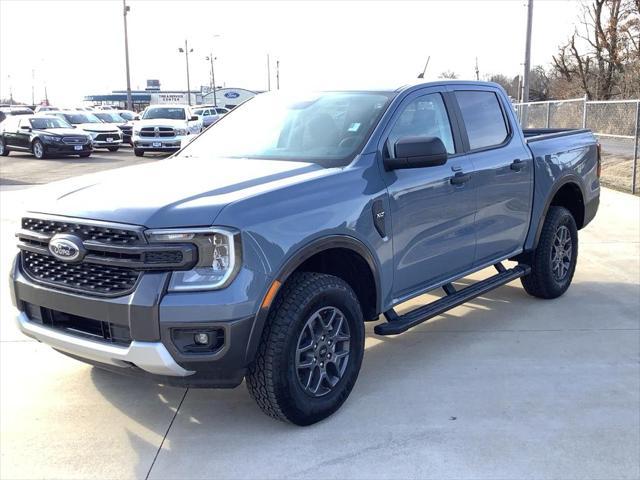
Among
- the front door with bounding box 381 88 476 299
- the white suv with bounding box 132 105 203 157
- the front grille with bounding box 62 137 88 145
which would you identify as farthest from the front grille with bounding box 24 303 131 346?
the front grille with bounding box 62 137 88 145

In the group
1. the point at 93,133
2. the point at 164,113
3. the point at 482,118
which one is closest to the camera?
the point at 482,118

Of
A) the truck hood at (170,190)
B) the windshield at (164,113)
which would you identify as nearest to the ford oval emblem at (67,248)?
the truck hood at (170,190)

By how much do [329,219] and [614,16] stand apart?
27.7m

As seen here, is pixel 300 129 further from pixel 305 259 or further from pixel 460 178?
pixel 305 259

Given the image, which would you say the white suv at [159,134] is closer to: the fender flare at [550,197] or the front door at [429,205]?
the fender flare at [550,197]

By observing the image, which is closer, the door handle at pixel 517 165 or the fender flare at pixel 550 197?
the door handle at pixel 517 165

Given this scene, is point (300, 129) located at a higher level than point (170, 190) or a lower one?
higher

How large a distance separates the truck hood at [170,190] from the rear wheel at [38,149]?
835 inches

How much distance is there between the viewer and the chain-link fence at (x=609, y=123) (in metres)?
14.8

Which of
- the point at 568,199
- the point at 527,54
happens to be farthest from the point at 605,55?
the point at 568,199

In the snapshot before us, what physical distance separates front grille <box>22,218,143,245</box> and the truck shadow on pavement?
1.17 m

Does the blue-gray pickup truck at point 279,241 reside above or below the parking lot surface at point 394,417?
above

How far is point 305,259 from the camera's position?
3.52 m

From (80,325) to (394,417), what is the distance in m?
1.83
